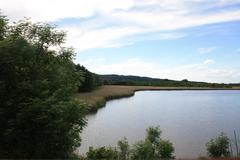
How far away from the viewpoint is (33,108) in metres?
14.1

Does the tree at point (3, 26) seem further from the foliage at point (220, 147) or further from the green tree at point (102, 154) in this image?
the foliage at point (220, 147)

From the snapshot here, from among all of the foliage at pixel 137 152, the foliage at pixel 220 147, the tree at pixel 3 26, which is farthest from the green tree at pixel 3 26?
the foliage at pixel 220 147

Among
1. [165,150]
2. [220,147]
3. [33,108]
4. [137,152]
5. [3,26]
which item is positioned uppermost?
[3,26]

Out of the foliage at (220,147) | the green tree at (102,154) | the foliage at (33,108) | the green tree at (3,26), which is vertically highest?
the green tree at (3,26)

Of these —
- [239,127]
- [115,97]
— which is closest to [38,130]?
[239,127]

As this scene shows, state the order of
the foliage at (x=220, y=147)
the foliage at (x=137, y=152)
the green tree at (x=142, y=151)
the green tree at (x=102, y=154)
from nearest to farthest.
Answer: the green tree at (x=102, y=154), the foliage at (x=137, y=152), the green tree at (x=142, y=151), the foliage at (x=220, y=147)

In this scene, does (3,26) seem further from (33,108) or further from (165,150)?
(165,150)

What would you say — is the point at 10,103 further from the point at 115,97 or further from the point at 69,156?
the point at 115,97

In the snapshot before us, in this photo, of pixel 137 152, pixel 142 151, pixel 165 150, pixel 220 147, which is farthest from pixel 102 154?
pixel 220 147

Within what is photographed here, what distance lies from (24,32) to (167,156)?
7.82 meters

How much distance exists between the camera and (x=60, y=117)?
14359 mm

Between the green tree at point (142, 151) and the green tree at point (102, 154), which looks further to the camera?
the green tree at point (142, 151)

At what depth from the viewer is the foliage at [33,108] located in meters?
14.2

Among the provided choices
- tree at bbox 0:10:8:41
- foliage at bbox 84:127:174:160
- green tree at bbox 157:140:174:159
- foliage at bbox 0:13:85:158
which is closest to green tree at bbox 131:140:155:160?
foliage at bbox 84:127:174:160
